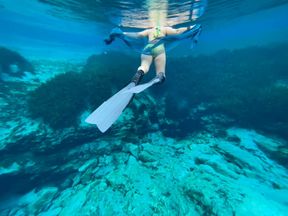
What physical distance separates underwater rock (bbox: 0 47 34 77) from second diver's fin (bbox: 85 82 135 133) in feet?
46.0

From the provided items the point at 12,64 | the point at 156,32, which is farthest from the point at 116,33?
the point at 12,64

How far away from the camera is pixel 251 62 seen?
730 inches

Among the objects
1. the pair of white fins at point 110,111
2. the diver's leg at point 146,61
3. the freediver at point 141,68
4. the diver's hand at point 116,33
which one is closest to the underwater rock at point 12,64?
the diver's hand at point 116,33

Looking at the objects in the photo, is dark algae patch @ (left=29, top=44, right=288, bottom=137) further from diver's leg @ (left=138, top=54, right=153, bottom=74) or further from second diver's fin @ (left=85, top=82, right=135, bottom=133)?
second diver's fin @ (left=85, top=82, right=135, bottom=133)

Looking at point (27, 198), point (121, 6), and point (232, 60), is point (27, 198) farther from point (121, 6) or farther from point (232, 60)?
point (232, 60)

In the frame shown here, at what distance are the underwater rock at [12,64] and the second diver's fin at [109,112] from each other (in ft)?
46.0

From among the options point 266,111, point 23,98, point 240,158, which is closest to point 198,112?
point 266,111

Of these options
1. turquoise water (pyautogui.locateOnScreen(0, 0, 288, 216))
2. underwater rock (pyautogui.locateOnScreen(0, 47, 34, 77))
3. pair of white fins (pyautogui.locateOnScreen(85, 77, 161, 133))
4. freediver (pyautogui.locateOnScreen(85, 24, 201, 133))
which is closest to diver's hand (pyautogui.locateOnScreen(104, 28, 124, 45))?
freediver (pyautogui.locateOnScreen(85, 24, 201, 133))

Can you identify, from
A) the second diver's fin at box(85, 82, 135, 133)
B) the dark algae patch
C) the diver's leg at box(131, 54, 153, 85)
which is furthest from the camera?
the dark algae patch

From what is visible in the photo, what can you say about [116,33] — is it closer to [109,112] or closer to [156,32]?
[156,32]

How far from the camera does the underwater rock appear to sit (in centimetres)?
1541

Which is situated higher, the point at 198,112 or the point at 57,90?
the point at 57,90

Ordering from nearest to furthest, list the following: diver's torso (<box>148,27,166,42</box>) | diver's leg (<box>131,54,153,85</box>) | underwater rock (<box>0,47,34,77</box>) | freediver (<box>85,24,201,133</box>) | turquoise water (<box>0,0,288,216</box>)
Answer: freediver (<box>85,24,201,133</box>)
turquoise water (<box>0,0,288,216</box>)
diver's leg (<box>131,54,153,85</box>)
diver's torso (<box>148,27,166,42</box>)
underwater rock (<box>0,47,34,77</box>)

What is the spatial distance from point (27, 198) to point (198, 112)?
8754mm
